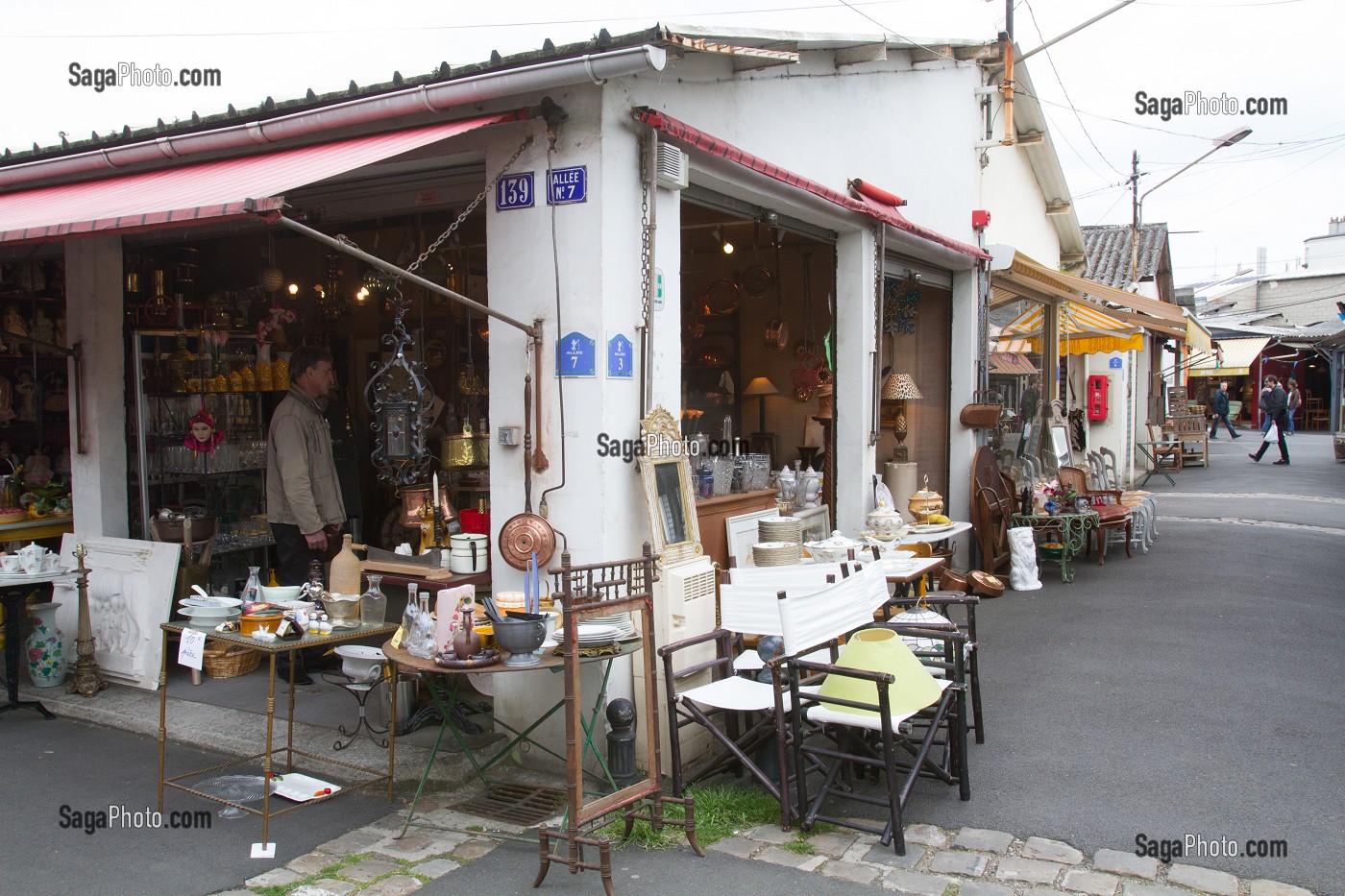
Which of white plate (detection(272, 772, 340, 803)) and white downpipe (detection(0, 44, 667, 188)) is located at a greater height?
white downpipe (detection(0, 44, 667, 188))

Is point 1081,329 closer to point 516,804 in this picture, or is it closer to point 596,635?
point 596,635

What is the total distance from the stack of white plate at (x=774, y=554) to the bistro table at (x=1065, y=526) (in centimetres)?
420

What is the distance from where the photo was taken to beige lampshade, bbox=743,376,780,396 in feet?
37.0

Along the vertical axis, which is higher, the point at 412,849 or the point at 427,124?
the point at 427,124

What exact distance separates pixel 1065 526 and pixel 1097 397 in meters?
9.22

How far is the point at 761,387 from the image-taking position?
11.3 metres

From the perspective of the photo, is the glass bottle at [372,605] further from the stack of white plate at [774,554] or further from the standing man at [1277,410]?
the standing man at [1277,410]

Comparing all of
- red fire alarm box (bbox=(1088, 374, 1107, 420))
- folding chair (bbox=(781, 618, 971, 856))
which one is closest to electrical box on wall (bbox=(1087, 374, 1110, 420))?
red fire alarm box (bbox=(1088, 374, 1107, 420))

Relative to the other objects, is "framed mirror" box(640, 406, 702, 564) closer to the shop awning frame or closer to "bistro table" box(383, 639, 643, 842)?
"bistro table" box(383, 639, 643, 842)

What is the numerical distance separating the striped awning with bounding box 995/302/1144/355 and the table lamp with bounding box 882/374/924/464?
12.9ft

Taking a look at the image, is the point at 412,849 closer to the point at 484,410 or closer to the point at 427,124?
the point at 427,124

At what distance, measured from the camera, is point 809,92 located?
22.8 ft

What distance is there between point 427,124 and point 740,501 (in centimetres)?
319

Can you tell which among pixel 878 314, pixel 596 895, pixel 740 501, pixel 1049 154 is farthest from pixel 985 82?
pixel 596 895
